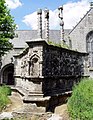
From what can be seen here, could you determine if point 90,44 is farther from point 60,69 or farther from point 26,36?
point 60,69

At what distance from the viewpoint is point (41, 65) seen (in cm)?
907

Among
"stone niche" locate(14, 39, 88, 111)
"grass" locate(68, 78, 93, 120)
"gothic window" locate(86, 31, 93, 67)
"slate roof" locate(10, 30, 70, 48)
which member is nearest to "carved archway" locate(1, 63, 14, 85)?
"slate roof" locate(10, 30, 70, 48)

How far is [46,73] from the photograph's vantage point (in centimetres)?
948

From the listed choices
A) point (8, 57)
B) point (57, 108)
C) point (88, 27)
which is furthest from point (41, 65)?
point (8, 57)

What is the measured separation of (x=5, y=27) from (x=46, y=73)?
11957 mm

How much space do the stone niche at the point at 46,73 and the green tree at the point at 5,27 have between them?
29.8 ft

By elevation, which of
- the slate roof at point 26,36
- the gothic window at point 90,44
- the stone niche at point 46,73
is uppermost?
the slate roof at point 26,36

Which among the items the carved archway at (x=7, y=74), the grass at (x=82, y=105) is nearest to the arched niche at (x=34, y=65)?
the grass at (x=82, y=105)

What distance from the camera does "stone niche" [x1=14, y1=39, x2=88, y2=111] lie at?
899 cm

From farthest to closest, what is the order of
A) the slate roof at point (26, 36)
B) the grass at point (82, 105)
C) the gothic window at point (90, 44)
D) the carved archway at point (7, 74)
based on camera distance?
1. the slate roof at point (26, 36)
2. the carved archway at point (7, 74)
3. the gothic window at point (90, 44)
4. the grass at point (82, 105)

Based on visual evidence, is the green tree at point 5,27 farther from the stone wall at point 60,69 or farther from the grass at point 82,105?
the grass at point 82,105

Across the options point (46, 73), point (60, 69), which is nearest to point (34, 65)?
point (46, 73)

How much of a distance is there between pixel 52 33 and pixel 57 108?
85.1 ft

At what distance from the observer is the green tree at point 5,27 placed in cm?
1971
